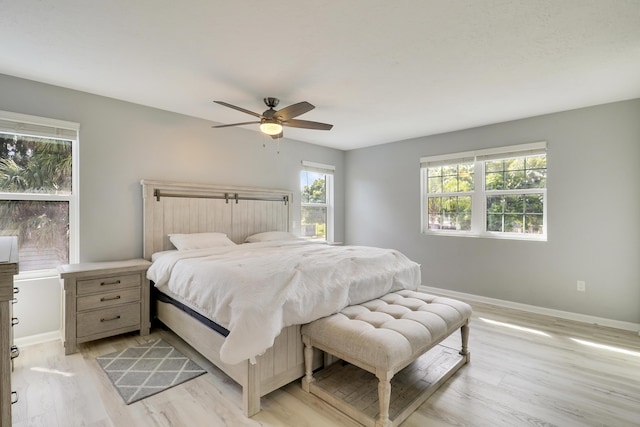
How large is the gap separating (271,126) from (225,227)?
1725 mm

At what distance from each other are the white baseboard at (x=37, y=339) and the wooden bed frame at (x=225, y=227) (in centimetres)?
92

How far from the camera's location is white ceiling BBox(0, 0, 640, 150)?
1.82 meters

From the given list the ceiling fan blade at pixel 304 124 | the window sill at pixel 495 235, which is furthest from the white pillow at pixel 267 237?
the window sill at pixel 495 235

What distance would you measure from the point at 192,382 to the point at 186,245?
4.95ft

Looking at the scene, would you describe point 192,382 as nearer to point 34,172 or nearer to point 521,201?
point 34,172

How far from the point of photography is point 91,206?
3141mm

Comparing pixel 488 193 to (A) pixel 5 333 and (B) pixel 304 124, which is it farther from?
(A) pixel 5 333

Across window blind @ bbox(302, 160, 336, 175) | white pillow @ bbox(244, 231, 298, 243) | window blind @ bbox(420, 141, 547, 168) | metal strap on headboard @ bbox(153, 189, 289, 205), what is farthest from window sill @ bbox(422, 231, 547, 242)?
metal strap on headboard @ bbox(153, 189, 289, 205)

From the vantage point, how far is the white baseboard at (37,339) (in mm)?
2771

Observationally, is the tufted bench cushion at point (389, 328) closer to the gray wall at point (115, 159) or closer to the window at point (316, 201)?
the gray wall at point (115, 159)

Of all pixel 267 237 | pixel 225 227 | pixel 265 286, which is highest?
pixel 225 227

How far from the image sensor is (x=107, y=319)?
111 inches

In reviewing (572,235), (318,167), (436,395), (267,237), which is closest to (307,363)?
(436,395)

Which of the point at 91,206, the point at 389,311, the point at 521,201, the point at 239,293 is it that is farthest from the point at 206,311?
the point at 521,201
